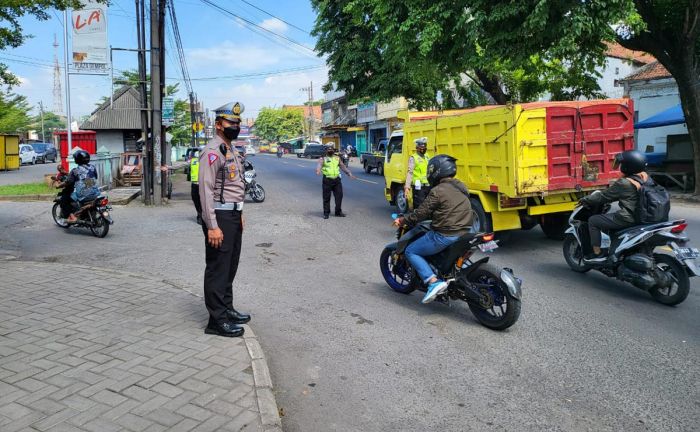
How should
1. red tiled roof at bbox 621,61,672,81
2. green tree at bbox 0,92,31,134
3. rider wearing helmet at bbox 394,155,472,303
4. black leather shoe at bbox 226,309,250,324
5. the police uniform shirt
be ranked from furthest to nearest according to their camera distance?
1. green tree at bbox 0,92,31,134
2. red tiled roof at bbox 621,61,672,81
3. rider wearing helmet at bbox 394,155,472,303
4. black leather shoe at bbox 226,309,250,324
5. the police uniform shirt

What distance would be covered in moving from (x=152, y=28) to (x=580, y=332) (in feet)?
43.9

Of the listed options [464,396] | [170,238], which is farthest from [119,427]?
[170,238]

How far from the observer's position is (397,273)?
6.18 metres

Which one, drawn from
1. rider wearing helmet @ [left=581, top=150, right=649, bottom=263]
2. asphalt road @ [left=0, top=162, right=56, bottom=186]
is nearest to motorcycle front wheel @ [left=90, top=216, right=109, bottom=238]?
rider wearing helmet @ [left=581, top=150, right=649, bottom=263]

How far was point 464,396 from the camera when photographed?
3.75 meters

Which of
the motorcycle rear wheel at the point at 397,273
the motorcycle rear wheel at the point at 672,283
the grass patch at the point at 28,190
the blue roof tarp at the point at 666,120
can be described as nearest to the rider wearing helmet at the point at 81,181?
the grass patch at the point at 28,190

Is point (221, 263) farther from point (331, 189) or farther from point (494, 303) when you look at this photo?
point (331, 189)

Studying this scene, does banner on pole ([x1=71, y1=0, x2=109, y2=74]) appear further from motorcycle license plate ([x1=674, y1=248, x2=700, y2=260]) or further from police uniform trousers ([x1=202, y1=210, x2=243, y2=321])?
motorcycle license plate ([x1=674, y1=248, x2=700, y2=260])

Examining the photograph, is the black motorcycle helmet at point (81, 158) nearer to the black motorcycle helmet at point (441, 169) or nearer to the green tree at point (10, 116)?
the black motorcycle helmet at point (441, 169)

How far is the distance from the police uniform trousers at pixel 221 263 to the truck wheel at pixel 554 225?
20.4ft

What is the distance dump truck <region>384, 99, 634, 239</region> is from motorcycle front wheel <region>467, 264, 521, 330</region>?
3298 mm

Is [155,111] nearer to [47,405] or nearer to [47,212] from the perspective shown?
[47,212]

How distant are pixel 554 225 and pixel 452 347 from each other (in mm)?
5488

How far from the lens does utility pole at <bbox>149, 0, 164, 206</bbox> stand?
1455cm
